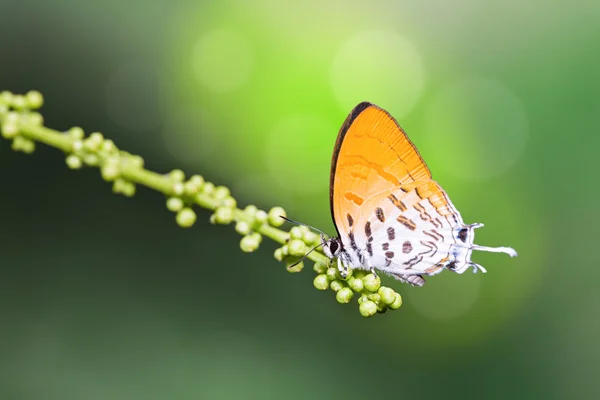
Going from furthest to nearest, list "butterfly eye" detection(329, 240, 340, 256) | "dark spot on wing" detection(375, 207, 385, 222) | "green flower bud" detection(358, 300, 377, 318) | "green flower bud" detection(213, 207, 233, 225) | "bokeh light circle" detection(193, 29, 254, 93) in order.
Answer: "bokeh light circle" detection(193, 29, 254, 93) < "dark spot on wing" detection(375, 207, 385, 222) < "butterfly eye" detection(329, 240, 340, 256) < "green flower bud" detection(213, 207, 233, 225) < "green flower bud" detection(358, 300, 377, 318)

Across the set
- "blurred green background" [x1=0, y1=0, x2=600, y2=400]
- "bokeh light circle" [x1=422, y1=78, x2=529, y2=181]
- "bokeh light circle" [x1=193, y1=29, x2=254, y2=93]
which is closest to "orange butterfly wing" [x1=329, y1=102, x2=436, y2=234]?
"blurred green background" [x1=0, y1=0, x2=600, y2=400]

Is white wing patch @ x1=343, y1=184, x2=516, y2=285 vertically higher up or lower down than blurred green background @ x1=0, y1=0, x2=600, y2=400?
lower down

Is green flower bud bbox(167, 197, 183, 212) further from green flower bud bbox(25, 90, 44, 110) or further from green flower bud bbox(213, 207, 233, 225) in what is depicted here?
green flower bud bbox(25, 90, 44, 110)

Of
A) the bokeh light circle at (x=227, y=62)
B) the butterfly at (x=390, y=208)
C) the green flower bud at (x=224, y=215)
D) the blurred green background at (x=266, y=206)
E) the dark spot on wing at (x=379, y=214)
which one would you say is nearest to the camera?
the green flower bud at (x=224, y=215)

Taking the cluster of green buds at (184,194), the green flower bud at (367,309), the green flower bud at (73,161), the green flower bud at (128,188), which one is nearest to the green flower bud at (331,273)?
the cluster of green buds at (184,194)

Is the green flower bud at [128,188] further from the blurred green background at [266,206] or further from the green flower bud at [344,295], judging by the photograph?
the blurred green background at [266,206]

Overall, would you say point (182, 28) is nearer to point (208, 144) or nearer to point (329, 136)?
point (208, 144)
